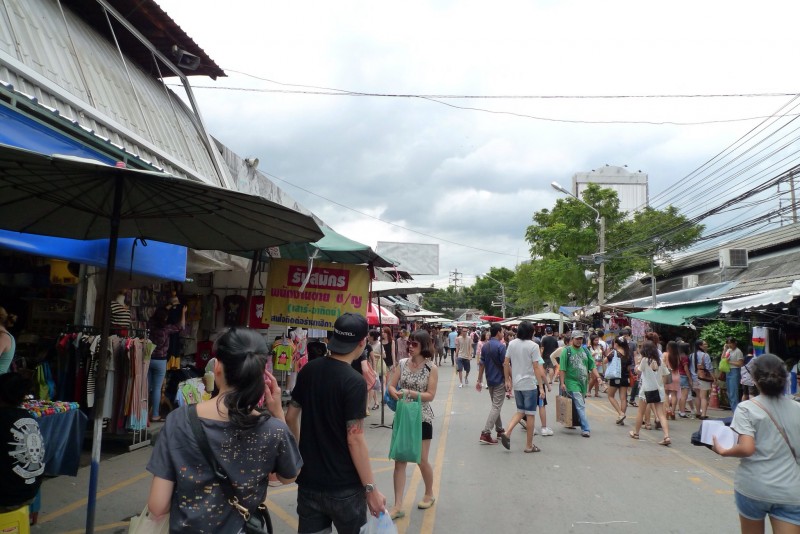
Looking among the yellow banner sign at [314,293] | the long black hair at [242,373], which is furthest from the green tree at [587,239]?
the long black hair at [242,373]

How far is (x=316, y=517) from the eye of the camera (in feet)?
10.8

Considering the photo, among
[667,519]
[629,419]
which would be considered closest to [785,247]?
[629,419]

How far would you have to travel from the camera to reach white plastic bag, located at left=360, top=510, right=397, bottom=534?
3.20 m

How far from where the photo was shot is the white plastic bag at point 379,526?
3203mm

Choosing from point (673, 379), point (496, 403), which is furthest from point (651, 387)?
point (496, 403)

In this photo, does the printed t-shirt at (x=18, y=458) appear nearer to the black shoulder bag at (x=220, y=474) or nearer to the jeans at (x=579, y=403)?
the black shoulder bag at (x=220, y=474)

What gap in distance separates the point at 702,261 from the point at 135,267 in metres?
26.0

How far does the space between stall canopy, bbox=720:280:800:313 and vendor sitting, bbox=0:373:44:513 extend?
10707 millimetres

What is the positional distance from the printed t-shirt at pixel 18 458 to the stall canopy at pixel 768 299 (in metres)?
10.7

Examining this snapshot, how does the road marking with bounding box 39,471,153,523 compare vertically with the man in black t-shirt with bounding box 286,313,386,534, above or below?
below

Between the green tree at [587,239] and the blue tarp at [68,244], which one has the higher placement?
the green tree at [587,239]

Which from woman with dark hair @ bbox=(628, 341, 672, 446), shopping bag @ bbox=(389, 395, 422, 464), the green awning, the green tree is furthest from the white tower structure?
shopping bag @ bbox=(389, 395, 422, 464)

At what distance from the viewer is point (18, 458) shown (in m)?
3.82

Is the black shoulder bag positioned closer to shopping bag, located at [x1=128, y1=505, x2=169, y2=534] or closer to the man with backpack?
shopping bag, located at [x1=128, y1=505, x2=169, y2=534]
